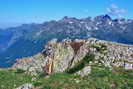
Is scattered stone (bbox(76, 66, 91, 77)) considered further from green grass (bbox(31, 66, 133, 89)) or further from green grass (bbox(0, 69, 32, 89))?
green grass (bbox(0, 69, 32, 89))

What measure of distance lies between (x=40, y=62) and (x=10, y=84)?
17.2 meters

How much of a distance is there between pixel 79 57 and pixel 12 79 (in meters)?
13.9

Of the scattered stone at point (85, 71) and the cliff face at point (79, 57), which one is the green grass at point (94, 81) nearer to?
the scattered stone at point (85, 71)

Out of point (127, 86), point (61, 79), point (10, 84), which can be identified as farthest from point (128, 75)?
point (10, 84)

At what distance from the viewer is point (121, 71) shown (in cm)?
4900

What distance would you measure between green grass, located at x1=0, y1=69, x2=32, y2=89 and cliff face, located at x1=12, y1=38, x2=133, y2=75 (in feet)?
12.6

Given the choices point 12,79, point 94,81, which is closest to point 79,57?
point 12,79

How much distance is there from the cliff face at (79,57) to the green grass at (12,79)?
3841 mm

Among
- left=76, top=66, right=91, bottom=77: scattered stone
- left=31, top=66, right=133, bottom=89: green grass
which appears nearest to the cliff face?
left=76, top=66, right=91, bottom=77: scattered stone

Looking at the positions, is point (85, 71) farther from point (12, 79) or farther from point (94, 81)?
point (12, 79)

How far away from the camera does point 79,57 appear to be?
58.9 metres

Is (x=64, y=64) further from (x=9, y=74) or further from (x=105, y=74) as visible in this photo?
(x=105, y=74)

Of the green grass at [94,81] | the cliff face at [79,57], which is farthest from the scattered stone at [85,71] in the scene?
the green grass at [94,81]

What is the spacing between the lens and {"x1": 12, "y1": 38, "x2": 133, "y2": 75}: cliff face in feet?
174
